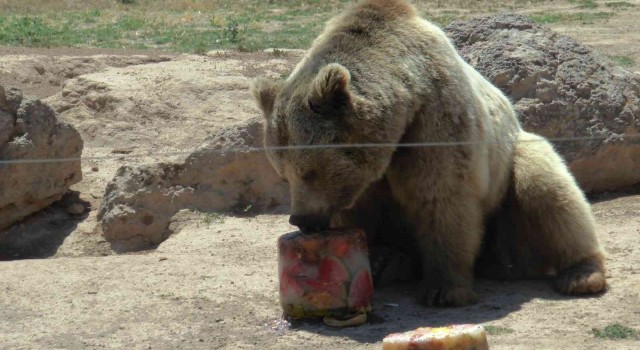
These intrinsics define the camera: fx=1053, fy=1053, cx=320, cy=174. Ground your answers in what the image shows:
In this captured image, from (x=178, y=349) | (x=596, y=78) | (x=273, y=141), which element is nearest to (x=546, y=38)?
(x=596, y=78)

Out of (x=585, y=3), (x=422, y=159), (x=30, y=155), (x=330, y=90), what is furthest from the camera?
(x=585, y=3)

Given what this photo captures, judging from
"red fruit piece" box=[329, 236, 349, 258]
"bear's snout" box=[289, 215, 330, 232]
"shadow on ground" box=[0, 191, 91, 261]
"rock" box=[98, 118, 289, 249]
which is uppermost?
"bear's snout" box=[289, 215, 330, 232]

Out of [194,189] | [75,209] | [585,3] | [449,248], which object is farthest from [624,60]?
[585,3]

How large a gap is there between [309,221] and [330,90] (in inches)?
25.4

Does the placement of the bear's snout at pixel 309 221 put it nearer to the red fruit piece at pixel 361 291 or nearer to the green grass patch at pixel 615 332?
the red fruit piece at pixel 361 291

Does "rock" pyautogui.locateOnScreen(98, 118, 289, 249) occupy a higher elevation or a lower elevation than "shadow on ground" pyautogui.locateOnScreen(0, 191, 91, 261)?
higher

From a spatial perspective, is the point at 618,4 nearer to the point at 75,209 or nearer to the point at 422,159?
the point at 75,209

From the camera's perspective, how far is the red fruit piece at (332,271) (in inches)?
204

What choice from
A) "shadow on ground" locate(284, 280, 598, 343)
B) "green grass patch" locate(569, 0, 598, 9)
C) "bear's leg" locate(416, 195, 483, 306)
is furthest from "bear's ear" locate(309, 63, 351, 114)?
"green grass patch" locate(569, 0, 598, 9)

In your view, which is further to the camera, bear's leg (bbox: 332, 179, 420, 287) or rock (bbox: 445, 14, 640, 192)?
rock (bbox: 445, 14, 640, 192)

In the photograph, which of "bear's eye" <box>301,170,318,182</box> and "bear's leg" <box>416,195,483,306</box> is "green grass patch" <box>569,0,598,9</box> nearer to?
"bear's leg" <box>416,195,483,306</box>

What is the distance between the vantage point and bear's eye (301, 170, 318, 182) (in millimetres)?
5039

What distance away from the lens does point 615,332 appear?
16.0 feet

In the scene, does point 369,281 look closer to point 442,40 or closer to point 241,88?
point 442,40
